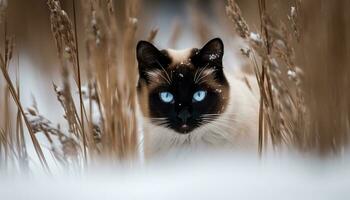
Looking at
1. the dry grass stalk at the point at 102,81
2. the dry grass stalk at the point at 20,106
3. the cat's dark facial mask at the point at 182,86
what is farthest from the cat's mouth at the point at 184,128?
the dry grass stalk at the point at 20,106

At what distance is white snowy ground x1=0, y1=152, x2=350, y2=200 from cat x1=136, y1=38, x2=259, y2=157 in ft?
0.15

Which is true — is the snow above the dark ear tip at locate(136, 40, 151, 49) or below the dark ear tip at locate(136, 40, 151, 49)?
above

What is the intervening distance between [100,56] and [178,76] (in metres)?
0.18

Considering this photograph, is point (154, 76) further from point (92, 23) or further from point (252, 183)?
point (252, 183)

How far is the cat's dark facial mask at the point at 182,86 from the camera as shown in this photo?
0.97 metres

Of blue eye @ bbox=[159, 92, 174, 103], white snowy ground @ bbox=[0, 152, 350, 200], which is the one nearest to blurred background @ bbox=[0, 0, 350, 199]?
white snowy ground @ bbox=[0, 152, 350, 200]

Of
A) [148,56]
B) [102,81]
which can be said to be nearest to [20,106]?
[102,81]

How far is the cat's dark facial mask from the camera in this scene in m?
0.97

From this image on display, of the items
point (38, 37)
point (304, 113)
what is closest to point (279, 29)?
point (304, 113)

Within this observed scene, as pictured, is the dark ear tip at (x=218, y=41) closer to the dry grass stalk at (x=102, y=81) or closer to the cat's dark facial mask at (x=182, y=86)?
the cat's dark facial mask at (x=182, y=86)

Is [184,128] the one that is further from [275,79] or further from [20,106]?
[20,106]

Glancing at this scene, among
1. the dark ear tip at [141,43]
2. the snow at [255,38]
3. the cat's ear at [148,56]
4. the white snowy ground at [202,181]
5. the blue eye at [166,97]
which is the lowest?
the white snowy ground at [202,181]

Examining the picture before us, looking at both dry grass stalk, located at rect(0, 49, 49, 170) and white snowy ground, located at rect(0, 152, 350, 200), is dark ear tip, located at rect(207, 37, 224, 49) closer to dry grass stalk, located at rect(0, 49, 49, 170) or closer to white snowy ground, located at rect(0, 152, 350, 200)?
white snowy ground, located at rect(0, 152, 350, 200)

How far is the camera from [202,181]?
1.00m
